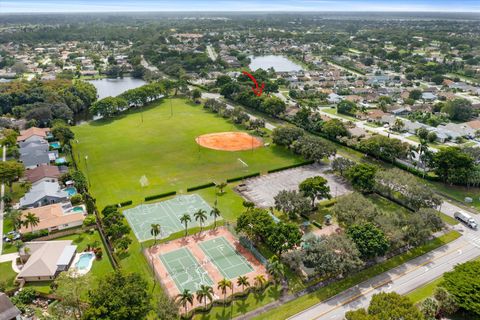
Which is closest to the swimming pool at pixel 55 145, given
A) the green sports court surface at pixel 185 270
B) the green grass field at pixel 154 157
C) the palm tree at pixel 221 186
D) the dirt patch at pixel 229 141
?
the green grass field at pixel 154 157

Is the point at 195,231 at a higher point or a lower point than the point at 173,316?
lower

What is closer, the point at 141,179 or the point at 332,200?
the point at 332,200

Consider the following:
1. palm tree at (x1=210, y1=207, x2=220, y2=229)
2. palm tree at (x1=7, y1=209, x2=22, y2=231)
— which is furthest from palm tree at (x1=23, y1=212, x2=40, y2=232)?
palm tree at (x1=210, y1=207, x2=220, y2=229)

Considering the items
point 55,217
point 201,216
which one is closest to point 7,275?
point 55,217

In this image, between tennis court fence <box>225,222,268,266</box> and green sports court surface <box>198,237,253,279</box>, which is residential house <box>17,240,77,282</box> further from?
tennis court fence <box>225,222,268,266</box>

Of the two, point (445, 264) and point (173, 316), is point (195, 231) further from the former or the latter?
point (445, 264)

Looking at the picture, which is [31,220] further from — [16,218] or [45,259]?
[45,259]

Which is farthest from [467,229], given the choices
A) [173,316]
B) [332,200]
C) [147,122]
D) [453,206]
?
[147,122]

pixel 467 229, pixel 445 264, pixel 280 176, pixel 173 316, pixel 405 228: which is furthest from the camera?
pixel 280 176
